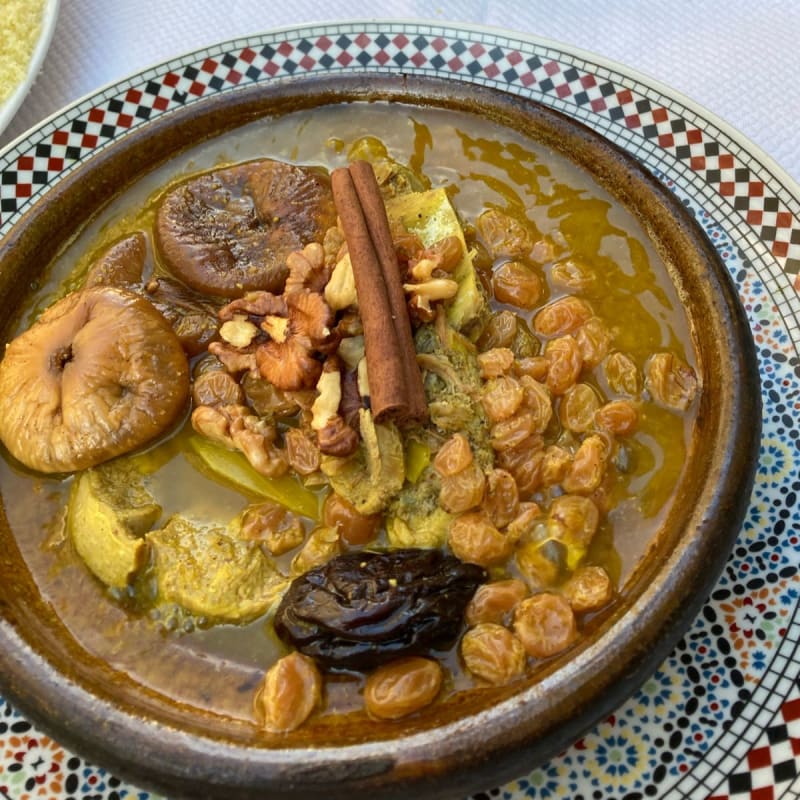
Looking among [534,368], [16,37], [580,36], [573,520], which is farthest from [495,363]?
[16,37]

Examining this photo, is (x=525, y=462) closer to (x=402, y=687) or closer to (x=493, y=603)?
(x=493, y=603)

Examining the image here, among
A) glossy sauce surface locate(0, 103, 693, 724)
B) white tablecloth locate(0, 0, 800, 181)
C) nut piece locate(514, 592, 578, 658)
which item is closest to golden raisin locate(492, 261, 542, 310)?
glossy sauce surface locate(0, 103, 693, 724)

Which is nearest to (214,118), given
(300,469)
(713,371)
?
(300,469)

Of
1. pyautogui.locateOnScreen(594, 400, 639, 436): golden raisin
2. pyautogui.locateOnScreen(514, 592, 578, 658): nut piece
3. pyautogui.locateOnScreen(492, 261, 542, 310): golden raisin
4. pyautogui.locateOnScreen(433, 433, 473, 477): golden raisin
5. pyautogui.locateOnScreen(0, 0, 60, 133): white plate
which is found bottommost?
pyautogui.locateOnScreen(514, 592, 578, 658): nut piece

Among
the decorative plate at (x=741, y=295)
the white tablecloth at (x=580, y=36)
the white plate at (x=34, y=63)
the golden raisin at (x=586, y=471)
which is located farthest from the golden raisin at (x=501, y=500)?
the white plate at (x=34, y=63)

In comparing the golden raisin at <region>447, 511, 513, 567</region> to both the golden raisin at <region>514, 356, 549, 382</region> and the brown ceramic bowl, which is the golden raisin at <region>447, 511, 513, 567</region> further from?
the golden raisin at <region>514, 356, 549, 382</region>

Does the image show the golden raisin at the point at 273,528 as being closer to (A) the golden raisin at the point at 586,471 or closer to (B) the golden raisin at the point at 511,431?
(B) the golden raisin at the point at 511,431

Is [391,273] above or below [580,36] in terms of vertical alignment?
below
